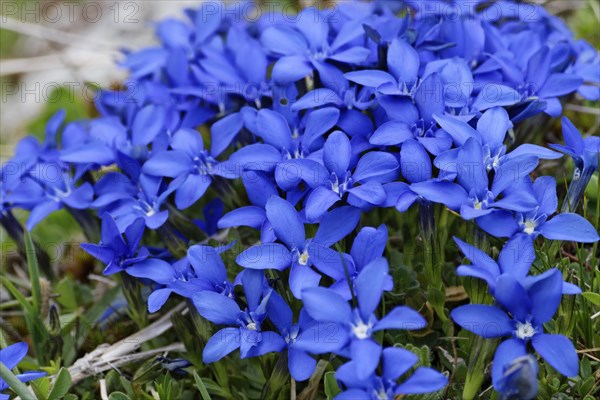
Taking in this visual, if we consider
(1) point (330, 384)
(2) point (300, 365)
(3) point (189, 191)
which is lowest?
(1) point (330, 384)

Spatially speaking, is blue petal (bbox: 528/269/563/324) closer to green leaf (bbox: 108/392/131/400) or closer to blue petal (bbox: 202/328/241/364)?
blue petal (bbox: 202/328/241/364)

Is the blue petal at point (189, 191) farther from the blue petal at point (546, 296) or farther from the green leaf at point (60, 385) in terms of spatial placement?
the blue petal at point (546, 296)

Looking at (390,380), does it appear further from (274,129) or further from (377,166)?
(274,129)

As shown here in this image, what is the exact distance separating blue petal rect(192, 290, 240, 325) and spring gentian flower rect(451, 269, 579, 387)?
1.95 ft

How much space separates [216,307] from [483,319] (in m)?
0.70

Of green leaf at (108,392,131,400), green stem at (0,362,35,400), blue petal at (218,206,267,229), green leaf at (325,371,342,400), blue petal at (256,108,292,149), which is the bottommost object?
green leaf at (108,392,131,400)

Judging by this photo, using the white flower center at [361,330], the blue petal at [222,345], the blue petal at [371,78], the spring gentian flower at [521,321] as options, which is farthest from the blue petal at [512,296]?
the blue petal at [371,78]

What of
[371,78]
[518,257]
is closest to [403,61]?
[371,78]

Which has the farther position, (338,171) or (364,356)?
(338,171)

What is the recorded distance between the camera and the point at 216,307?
1.99 metres

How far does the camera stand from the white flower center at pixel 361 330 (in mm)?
1757

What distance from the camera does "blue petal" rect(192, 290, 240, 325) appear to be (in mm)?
1981

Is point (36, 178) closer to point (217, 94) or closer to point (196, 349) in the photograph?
point (217, 94)

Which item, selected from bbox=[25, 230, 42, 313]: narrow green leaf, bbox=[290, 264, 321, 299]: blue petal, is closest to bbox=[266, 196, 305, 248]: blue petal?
bbox=[290, 264, 321, 299]: blue petal
